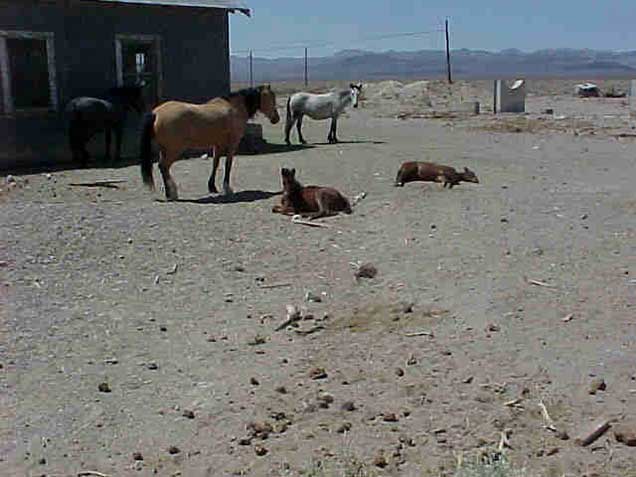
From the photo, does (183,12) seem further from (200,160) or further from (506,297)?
(506,297)

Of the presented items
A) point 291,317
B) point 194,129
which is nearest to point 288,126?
point 194,129

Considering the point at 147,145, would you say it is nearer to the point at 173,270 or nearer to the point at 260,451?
the point at 173,270

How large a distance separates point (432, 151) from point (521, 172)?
3.46 meters

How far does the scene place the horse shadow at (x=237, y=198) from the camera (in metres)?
11.0

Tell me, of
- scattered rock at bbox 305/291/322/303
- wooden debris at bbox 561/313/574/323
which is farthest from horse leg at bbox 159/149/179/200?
wooden debris at bbox 561/313/574/323

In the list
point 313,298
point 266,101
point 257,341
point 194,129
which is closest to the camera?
point 257,341

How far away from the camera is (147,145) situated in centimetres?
1089

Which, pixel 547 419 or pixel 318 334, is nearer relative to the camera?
pixel 547 419

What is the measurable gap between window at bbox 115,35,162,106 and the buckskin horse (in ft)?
16.7

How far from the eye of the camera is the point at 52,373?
17.9ft

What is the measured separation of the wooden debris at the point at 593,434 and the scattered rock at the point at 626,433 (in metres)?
0.05

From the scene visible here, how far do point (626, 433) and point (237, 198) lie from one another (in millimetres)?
7416

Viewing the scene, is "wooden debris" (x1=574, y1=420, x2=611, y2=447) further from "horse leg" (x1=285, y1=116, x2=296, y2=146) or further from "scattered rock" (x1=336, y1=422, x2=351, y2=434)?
"horse leg" (x1=285, y1=116, x2=296, y2=146)

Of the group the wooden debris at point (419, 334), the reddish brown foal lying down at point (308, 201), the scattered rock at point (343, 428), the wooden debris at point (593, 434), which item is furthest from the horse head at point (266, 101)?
the wooden debris at point (593, 434)
